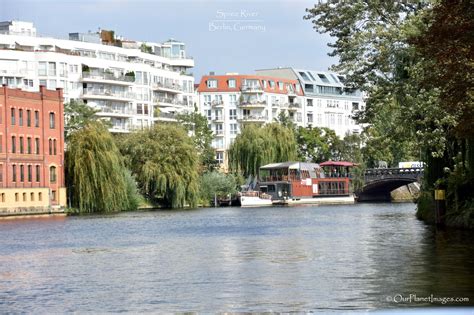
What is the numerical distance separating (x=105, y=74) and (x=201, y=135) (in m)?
16.9

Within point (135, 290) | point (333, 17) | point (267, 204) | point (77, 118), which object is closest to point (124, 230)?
point (333, 17)

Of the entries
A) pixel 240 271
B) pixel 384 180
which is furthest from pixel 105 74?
pixel 240 271

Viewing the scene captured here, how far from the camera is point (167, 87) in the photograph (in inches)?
6895

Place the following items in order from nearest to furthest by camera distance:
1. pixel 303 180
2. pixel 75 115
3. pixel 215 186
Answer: pixel 75 115, pixel 215 186, pixel 303 180

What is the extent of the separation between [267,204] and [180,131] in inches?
877

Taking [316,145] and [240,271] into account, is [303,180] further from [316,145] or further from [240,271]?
[240,271]

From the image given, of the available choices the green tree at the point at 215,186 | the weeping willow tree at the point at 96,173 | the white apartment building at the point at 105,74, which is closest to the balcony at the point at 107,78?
the white apartment building at the point at 105,74

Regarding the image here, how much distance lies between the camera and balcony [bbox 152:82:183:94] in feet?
564

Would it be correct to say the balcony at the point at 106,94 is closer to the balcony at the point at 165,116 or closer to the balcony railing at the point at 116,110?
the balcony railing at the point at 116,110

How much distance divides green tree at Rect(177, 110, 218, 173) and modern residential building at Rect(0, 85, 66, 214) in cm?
3658

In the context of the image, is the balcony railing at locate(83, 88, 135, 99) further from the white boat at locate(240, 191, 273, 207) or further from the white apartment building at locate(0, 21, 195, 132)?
the white boat at locate(240, 191, 273, 207)

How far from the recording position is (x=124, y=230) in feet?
232

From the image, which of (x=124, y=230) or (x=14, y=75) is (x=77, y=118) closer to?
(x=14, y=75)

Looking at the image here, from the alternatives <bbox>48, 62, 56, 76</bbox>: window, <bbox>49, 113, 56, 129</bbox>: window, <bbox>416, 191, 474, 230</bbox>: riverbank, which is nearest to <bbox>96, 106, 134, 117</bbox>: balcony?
<bbox>48, 62, 56, 76</bbox>: window
